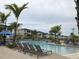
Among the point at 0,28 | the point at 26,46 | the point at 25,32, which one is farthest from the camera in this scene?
the point at 25,32

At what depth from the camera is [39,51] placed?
58.3 feet

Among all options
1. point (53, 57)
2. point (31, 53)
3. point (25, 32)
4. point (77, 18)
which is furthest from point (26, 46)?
point (25, 32)

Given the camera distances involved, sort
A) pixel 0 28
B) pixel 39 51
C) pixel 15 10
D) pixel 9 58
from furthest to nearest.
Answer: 1. pixel 0 28
2. pixel 15 10
3. pixel 39 51
4. pixel 9 58

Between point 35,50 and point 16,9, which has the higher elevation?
point 16,9

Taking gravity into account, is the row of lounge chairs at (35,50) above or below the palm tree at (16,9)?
below

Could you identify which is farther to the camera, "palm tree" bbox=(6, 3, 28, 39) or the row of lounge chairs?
"palm tree" bbox=(6, 3, 28, 39)

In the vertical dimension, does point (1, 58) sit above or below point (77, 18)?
below

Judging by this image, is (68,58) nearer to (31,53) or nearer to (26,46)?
(31,53)

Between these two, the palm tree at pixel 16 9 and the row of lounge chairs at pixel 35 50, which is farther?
the palm tree at pixel 16 9

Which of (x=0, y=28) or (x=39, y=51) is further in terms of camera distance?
(x=0, y=28)

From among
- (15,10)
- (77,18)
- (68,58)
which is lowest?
(68,58)

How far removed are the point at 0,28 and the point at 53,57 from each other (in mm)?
29311

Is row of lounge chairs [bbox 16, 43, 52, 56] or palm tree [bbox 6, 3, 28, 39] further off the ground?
palm tree [bbox 6, 3, 28, 39]

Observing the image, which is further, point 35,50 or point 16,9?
point 16,9
